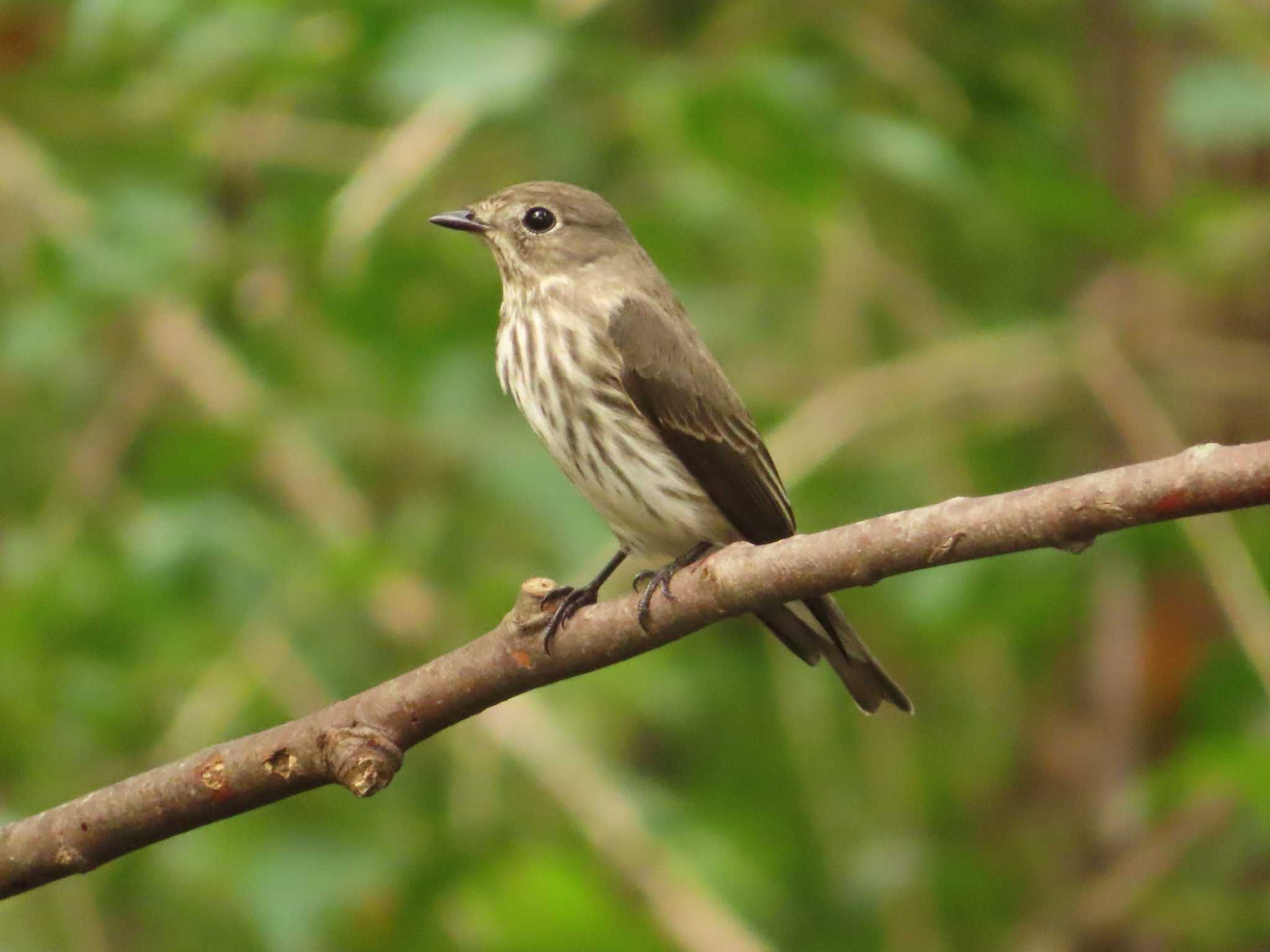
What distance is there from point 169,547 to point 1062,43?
300 cm

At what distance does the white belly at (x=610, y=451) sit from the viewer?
3707 millimetres

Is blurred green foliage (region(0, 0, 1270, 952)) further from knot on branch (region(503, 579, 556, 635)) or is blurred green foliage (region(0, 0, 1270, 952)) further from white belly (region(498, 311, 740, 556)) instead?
knot on branch (region(503, 579, 556, 635))

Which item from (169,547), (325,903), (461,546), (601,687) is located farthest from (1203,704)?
(169,547)

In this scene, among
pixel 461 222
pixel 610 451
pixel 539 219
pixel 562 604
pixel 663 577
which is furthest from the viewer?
pixel 539 219

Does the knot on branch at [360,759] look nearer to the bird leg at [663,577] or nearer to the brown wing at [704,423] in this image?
the bird leg at [663,577]

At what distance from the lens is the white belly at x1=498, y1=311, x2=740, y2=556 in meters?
3.71

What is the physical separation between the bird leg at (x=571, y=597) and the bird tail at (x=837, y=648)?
333 millimetres

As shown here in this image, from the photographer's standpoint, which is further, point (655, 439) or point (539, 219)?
point (539, 219)

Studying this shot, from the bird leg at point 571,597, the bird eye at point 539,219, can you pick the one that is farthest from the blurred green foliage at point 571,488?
the bird eye at point 539,219

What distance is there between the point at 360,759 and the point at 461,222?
1875 mm

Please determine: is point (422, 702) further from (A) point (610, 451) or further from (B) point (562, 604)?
(A) point (610, 451)

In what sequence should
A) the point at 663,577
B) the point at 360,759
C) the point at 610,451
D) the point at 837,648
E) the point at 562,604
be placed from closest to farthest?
the point at 360,759, the point at 562,604, the point at 663,577, the point at 837,648, the point at 610,451

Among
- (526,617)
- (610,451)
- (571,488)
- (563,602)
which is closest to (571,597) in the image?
(563,602)

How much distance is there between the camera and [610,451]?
3.71m
